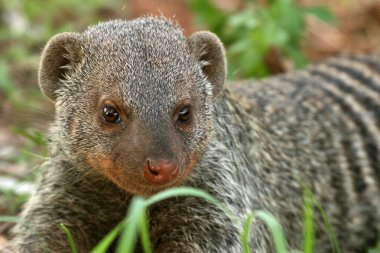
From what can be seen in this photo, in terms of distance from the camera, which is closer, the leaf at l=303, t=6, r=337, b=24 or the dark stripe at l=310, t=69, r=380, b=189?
the dark stripe at l=310, t=69, r=380, b=189

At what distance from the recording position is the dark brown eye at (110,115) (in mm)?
3594

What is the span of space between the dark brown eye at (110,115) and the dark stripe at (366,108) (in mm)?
A: 2149

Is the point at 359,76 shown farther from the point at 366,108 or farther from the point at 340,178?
the point at 340,178

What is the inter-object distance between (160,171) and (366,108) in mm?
2498

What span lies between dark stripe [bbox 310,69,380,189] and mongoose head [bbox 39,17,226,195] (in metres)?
1.58

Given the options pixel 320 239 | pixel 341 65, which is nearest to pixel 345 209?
pixel 320 239

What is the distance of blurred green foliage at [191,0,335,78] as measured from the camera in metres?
5.95

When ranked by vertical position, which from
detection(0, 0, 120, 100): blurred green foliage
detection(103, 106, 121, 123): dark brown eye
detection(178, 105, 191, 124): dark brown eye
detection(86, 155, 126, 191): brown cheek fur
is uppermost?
detection(0, 0, 120, 100): blurred green foliage

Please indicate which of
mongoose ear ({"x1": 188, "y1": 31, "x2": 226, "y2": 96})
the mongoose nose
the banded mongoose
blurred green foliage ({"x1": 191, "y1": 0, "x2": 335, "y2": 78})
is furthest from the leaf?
the mongoose nose

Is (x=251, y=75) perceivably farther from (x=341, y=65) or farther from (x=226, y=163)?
(x=226, y=163)

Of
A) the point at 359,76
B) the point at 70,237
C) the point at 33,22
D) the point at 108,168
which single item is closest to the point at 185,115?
the point at 108,168

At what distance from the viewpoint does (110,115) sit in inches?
142

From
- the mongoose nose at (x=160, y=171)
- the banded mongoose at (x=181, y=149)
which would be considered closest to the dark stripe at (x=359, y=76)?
the banded mongoose at (x=181, y=149)

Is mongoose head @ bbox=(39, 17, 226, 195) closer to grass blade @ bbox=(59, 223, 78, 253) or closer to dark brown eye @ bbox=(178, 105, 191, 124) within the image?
dark brown eye @ bbox=(178, 105, 191, 124)
